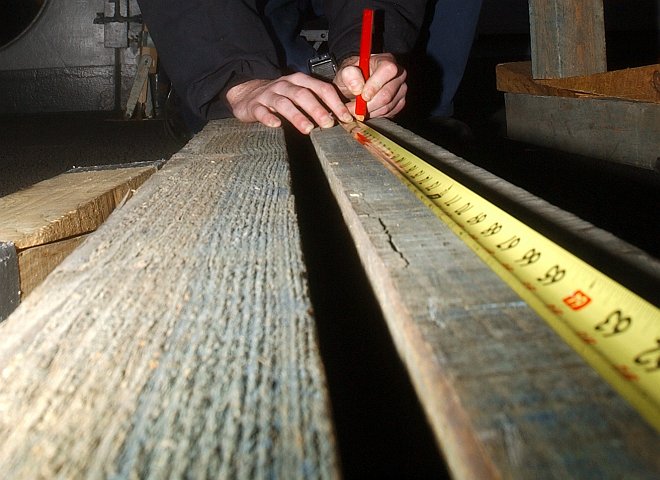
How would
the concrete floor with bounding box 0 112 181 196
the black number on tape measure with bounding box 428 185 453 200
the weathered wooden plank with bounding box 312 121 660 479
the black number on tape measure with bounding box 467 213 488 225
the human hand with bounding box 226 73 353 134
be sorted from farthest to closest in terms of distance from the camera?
the concrete floor with bounding box 0 112 181 196, the human hand with bounding box 226 73 353 134, the black number on tape measure with bounding box 428 185 453 200, the black number on tape measure with bounding box 467 213 488 225, the weathered wooden plank with bounding box 312 121 660 479

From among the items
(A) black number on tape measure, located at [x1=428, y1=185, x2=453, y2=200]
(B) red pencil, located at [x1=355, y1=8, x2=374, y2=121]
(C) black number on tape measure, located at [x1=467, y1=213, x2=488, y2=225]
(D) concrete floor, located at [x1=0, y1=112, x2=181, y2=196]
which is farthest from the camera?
(D) concrete floor, located at [x1=0, y1=112, x2=181, y2=196]

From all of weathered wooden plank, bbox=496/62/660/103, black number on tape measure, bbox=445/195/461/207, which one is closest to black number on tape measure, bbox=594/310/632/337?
black number on tape measure, bbox=445/195/461/207

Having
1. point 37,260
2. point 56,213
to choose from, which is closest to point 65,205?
point 56,213

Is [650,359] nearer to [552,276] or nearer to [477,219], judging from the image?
[552,276]

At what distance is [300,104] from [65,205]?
0.73 m

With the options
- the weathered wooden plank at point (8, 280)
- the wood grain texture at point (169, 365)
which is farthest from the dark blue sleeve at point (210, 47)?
the wood grain texture at point (169, 365)

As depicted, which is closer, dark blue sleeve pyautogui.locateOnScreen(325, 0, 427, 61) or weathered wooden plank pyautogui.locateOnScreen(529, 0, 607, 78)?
weathered wooden plank pyautogui.locateOnScreen(529, 0, 607, 78)

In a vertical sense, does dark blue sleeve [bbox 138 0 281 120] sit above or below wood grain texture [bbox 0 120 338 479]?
above

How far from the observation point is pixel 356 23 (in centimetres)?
240

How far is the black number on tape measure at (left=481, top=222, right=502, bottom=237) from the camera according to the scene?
2.01ft

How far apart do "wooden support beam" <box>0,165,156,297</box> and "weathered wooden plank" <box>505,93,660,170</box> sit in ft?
5.66

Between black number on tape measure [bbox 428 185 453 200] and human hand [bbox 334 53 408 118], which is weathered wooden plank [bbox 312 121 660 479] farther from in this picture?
human hand [bbox 334 53 408 118]

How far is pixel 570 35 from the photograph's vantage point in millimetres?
2086

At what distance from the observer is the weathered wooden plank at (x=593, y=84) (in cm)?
178
